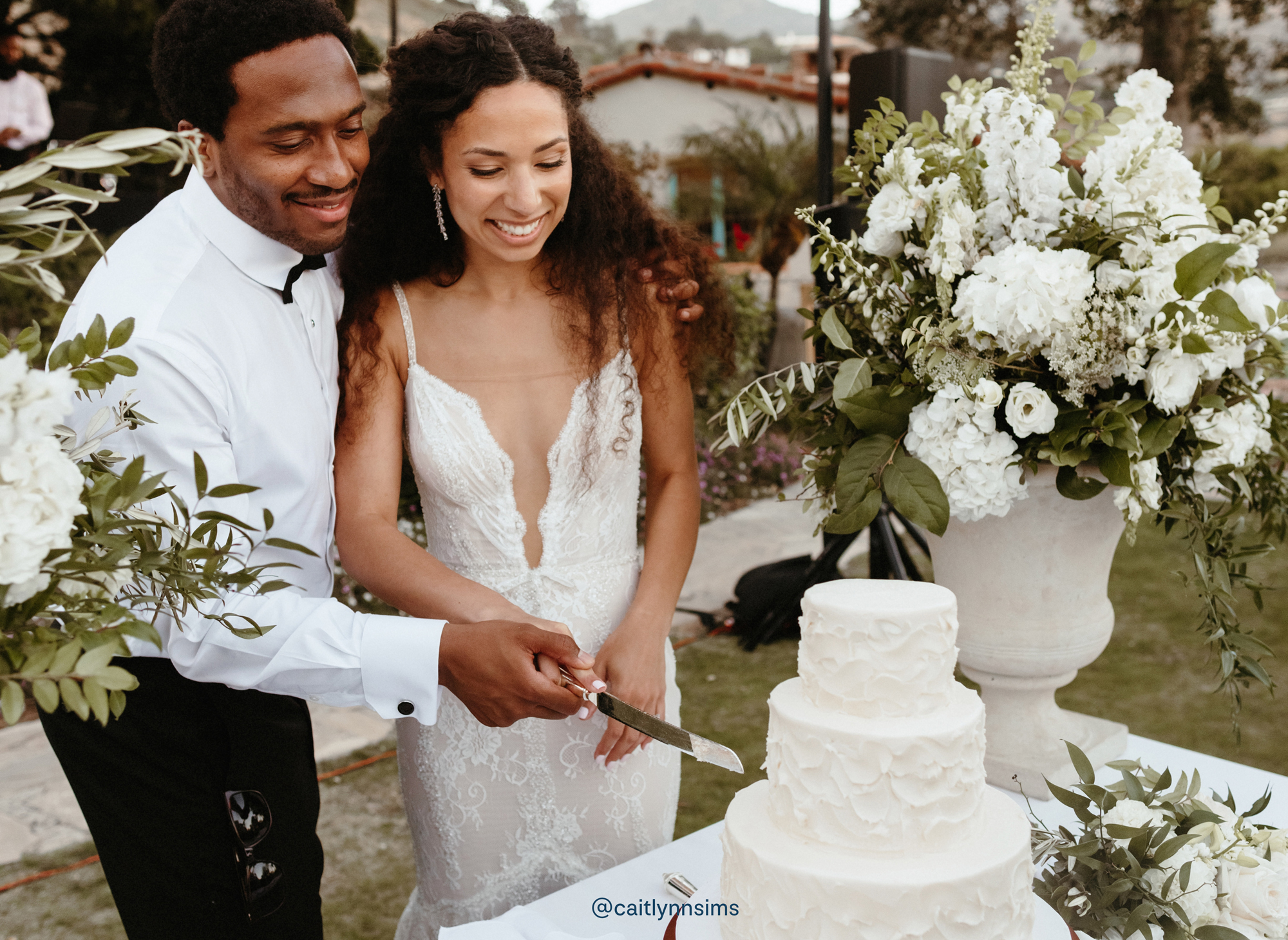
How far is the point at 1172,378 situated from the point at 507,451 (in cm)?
113

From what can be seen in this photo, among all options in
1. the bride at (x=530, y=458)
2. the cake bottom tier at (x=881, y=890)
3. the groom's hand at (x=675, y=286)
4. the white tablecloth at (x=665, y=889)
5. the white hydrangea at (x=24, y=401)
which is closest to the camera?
the white hydrangea at (x=24, y=401)

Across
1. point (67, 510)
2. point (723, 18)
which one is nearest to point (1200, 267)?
point (67, 510)

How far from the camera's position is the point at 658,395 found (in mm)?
2025

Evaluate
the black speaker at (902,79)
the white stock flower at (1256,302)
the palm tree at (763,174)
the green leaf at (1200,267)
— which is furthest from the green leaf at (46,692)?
the palm tree at (763,174)

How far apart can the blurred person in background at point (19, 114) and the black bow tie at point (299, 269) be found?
19.6 feet

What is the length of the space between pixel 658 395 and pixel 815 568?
9.65ft

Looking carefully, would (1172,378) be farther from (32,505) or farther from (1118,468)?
(32,505)

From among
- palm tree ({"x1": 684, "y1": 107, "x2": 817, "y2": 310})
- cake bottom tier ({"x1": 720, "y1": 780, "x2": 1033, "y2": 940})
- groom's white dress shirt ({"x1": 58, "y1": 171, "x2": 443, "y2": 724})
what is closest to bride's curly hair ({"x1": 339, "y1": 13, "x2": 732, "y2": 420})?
groom's white dress shirt ({"x1": 58, "y1": 171, "x2": 443, "y2": 724})

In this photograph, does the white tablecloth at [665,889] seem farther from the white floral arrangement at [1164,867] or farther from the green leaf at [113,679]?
the green leaf at [113,679]

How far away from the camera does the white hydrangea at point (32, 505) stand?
733 millimetres

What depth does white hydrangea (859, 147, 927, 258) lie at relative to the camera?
1.59 meters

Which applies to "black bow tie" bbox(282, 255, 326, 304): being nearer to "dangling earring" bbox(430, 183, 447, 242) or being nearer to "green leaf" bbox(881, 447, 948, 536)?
"dangling earring" bbox(430, 183, 447, 242)

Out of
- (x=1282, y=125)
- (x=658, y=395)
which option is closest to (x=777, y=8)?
(x=1282, y=125)

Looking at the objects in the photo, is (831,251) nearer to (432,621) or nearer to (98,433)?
(432,621)
